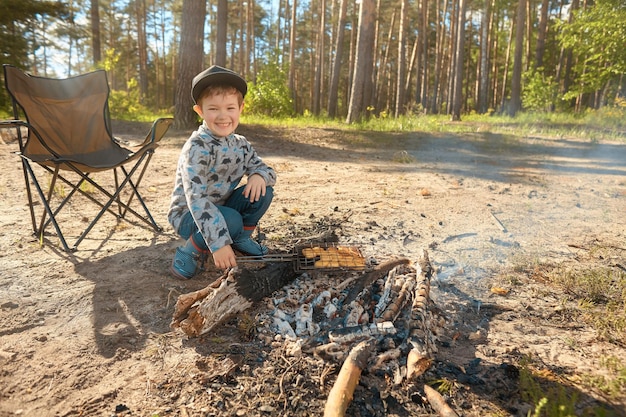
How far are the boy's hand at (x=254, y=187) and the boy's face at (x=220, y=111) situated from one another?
304mm

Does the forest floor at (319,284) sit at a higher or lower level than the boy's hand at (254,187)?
lower

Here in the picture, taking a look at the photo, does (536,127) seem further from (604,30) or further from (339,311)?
(339,311)

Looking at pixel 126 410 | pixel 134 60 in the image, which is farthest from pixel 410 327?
pixel 134 60

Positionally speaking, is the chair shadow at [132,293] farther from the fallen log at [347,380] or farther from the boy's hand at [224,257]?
the fallen log at [347,380]

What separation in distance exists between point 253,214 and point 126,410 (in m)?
1.42

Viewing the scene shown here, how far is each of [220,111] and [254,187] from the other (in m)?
0.47

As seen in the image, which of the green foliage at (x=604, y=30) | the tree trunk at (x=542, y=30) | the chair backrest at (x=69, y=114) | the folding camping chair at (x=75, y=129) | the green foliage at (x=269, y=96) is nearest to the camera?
the folding camping chair at (x=75, y=129)

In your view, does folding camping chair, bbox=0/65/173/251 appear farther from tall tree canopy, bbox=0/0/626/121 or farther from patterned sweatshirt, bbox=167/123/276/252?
tall tree canopy, bbox=0/0/626/121

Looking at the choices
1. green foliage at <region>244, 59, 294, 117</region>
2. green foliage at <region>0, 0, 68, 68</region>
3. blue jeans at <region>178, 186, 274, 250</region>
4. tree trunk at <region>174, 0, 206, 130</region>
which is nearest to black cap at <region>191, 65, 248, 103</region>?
blue jeans at <region>178, 186, 274, 250</region>

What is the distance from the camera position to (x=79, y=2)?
21141 millimetres

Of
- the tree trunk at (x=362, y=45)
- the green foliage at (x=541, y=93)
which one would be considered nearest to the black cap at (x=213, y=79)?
the tree trunk at (x=362, y=45)

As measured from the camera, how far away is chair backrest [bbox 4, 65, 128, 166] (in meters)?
3.21

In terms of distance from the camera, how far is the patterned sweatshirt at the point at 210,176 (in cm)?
214

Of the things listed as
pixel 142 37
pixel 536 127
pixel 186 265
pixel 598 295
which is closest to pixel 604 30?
pixel 536 127
